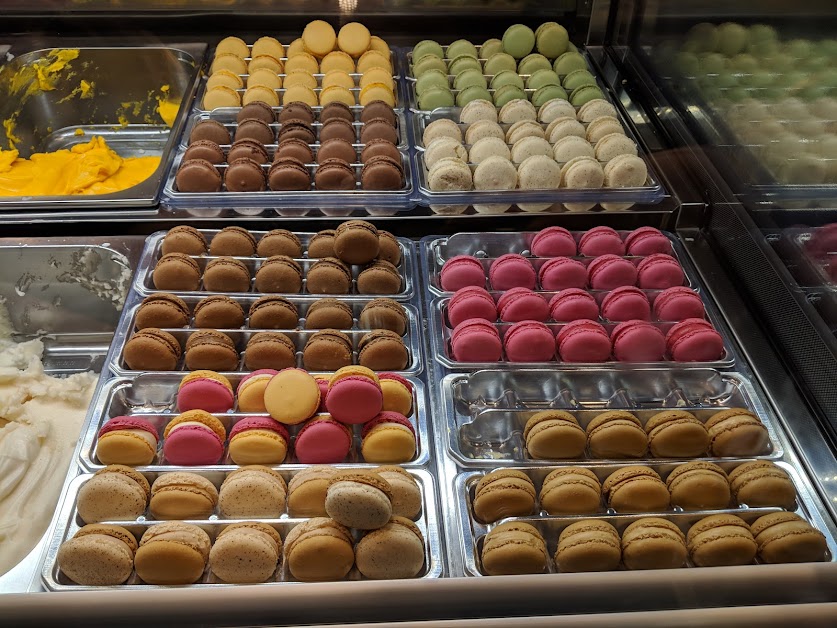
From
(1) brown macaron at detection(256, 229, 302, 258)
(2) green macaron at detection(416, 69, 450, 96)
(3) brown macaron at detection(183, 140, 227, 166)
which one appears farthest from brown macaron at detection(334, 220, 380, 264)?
(2) green macaron at detection(416, 69, 450, 96)

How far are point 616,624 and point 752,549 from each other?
0.58 metres

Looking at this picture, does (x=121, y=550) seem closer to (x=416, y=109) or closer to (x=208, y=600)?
(x=208, y=600)

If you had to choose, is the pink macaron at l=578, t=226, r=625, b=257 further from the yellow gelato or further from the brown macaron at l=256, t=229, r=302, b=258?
the yellow gelato

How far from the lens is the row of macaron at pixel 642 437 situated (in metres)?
1.60

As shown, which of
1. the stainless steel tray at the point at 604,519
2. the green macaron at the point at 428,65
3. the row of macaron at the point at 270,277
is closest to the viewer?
the stainless steel tray at the point at 604,519

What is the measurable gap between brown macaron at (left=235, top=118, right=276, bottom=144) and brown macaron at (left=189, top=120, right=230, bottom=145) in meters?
0.05

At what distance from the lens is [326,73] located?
9.36 ft

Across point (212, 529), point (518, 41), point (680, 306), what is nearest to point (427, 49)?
point (518, 41)

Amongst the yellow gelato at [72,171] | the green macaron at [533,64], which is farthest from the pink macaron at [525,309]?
the yellow gelato at [72,171]

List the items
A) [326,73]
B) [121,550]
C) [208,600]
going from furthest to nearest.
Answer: [326,73] → [121,550] → [208,600]

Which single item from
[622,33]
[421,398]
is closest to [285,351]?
[421,398]

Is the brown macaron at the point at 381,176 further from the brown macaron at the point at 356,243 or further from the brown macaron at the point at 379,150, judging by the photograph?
the brown macaron at the point at 356,243

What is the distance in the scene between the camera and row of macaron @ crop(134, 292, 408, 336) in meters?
1.88

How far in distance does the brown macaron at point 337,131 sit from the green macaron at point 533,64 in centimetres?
82
